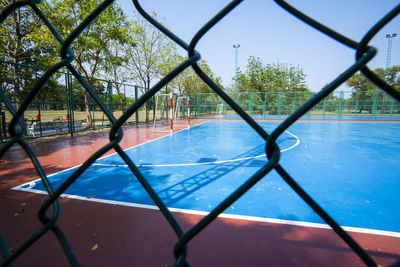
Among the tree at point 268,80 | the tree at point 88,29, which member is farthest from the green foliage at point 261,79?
the tree at point 88,29

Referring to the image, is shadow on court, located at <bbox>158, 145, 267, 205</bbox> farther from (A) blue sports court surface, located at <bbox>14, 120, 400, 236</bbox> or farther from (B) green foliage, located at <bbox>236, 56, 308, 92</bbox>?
(B) green foliage, located at <bbox>236, 56, 308, 92</bbox>

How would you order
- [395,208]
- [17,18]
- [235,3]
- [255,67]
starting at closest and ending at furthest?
1. [235,3]
2. [395,208]
3. [17,18]
4. [255,67]

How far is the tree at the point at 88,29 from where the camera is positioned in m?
11.7

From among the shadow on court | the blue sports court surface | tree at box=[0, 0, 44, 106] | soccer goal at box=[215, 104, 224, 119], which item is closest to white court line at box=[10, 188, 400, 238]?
the blue sports court surface

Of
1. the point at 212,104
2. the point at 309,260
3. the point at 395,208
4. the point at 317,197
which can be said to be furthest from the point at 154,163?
the point at 212,104

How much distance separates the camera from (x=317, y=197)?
3.77 metres

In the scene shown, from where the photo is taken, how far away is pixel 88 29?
1273 cm

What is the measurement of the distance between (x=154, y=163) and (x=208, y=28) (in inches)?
227

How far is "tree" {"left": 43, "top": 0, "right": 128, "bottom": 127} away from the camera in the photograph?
11719 mm

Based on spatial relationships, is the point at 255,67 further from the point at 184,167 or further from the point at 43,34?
the point at 184,167

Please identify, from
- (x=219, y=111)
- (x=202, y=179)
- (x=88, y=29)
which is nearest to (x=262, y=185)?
(x=202, y=179)

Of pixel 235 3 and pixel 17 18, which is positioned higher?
pixel 17 18

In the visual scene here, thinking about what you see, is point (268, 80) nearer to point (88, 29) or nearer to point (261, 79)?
point (261, 79)

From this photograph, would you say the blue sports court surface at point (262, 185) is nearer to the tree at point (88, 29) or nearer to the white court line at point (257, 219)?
the white court line at point (257, 219)
